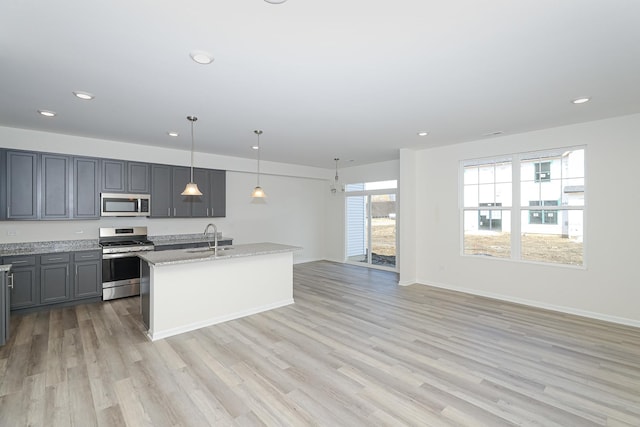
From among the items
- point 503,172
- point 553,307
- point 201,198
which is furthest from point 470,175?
point 201,198

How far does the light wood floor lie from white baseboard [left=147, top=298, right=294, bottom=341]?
12 centimetres

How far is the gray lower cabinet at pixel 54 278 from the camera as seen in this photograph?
438 cm

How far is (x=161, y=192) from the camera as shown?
223 inches

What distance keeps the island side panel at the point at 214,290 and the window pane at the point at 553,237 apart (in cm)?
384

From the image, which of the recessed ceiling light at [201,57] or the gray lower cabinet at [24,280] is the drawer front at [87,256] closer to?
the gray lower cabinet at [24,280]

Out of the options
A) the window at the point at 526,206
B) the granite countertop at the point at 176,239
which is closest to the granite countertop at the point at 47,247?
the granite countertop at the point at 176,239

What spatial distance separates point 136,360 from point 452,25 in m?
3.93

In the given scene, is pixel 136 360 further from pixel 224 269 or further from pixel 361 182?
pixel 361 182

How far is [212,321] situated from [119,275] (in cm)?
220

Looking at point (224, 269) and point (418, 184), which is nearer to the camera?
point (224, 269)

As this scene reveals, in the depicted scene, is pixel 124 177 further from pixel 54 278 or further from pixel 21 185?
pixel 54 278

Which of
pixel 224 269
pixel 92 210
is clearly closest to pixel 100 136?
pixel 92 210

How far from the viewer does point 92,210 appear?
195 inches

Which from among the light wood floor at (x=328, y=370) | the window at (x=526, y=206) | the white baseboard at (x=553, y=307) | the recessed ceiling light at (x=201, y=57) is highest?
the recessed ceiling light at (x=201, y=57)
